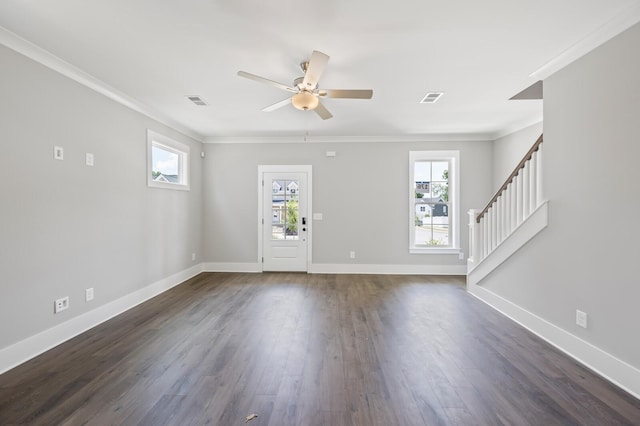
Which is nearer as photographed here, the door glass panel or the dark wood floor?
the dark wood floor

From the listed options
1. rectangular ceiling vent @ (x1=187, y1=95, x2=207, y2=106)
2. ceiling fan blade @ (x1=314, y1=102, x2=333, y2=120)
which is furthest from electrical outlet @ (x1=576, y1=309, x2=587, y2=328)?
rectangular ceiling vent @ (x1=187, y1=95, x2=207, y2=106)

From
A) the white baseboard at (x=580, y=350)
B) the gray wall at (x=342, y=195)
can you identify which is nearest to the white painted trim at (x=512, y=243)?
the white baseboard at (x=580, y=350)

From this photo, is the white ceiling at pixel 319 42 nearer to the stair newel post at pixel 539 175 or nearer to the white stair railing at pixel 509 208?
the stair newel post at pixel 539 175

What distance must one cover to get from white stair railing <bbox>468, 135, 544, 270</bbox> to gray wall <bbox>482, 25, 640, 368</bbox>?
11.7 inches

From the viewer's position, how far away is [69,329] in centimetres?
293

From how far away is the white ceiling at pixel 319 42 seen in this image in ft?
6.75

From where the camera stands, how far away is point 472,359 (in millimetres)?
2555

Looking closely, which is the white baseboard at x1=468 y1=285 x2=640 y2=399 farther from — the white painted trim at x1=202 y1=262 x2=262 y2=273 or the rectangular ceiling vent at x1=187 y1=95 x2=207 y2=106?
the rectangular ceiling vent at x1=187 y1=95 x2=207 y2=106

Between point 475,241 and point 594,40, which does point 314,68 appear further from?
point 475,241

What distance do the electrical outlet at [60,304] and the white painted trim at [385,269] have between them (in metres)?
3.75

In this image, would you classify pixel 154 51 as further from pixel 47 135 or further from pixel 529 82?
pixel 529 82

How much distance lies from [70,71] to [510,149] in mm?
6151

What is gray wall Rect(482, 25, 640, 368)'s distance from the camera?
2.13 meters

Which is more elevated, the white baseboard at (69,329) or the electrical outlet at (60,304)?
the electrical outlet at (60,304)
